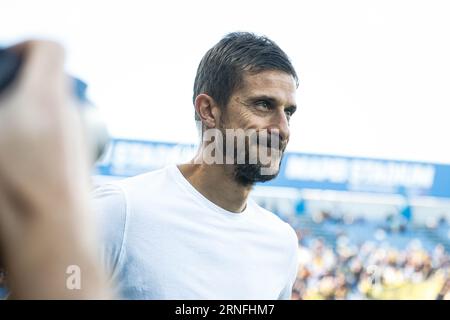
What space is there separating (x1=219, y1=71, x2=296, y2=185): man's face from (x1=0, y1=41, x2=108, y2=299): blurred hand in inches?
66.5

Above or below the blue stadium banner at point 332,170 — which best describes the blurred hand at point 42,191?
above

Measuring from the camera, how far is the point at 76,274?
48 cm

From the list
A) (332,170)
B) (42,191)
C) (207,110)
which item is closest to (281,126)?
(207,110)

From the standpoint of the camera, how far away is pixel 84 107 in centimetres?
Result: 63

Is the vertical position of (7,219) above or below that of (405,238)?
above

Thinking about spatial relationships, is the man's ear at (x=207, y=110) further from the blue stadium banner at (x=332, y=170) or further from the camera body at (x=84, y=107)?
the blue stadium banner at (x=332, y=170)

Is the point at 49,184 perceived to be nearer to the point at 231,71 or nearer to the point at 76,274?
the point at 76,274

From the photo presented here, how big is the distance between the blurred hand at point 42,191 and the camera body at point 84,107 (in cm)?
3

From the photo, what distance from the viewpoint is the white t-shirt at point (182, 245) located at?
1.95 m

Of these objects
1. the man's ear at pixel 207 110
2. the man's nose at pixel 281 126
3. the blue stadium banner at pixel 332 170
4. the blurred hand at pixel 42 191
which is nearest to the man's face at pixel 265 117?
the man's nose at pixel 281 126
